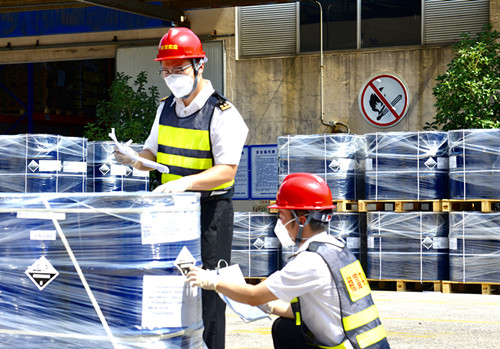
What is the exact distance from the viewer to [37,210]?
336cm

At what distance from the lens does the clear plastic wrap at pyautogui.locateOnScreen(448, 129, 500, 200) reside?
380 inches

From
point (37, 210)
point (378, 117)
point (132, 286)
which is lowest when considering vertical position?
point (132, 286)

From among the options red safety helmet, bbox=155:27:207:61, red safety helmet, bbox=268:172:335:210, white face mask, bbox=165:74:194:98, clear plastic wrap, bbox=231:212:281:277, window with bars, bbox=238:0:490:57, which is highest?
window with bars, bbox=238:0:490:57

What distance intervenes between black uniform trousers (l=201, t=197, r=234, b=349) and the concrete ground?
2.27 meters

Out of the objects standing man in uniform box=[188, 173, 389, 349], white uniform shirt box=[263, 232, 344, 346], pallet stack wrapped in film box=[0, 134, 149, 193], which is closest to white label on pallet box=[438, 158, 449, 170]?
pallet stack wrapped in film box=[0, 134, 149, 193]

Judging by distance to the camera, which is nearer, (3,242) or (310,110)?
(3,242)

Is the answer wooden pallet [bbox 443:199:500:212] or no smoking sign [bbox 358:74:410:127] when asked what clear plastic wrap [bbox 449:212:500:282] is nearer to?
wooden pallet [bbox 443:199:500:212]

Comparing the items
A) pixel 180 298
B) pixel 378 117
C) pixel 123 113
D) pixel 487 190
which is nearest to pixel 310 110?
pixel 378 117

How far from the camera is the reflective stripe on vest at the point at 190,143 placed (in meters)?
4.14

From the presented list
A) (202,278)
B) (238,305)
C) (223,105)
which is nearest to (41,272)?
(202,278)

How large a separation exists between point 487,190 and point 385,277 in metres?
1.78

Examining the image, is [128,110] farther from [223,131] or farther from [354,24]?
[223,131]

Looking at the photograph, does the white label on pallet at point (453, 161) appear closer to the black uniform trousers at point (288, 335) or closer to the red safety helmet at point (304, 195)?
the black uniform trousers at point (288, 335)

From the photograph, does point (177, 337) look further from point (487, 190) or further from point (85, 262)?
point (487, 190)
